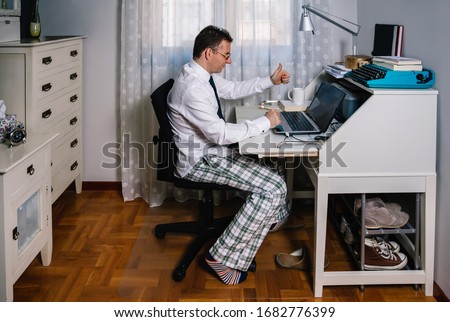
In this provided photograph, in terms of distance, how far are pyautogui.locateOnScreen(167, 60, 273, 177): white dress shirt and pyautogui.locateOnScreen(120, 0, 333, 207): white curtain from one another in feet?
2.61

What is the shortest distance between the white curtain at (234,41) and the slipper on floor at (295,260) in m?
1.12

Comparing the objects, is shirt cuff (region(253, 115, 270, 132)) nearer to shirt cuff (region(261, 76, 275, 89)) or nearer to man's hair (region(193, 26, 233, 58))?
man's hair (region(193, 26, 233, 58))

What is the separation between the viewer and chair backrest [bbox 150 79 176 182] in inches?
117

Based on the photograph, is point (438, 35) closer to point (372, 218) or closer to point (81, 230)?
point (372, 218)

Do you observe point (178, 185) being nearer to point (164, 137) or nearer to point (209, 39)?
point (164, 137)

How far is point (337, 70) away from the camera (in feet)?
10.9

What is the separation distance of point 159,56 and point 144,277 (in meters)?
1.56

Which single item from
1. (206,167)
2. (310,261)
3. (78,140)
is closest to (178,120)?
(206,167)

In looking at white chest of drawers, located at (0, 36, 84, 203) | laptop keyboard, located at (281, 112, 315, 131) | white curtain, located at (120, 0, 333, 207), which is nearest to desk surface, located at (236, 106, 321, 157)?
laptop keyboard, located at (281, 112, 315, 131)

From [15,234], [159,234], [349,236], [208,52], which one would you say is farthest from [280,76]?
[15,234]

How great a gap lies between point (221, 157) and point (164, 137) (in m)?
0.31

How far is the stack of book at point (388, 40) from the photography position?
3002 mm

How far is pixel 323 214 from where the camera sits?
2.66m
